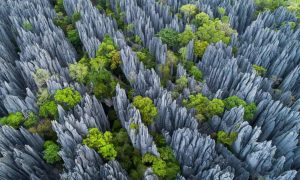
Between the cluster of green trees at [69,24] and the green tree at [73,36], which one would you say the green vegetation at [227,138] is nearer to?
the cluster of green trees at [69,24]

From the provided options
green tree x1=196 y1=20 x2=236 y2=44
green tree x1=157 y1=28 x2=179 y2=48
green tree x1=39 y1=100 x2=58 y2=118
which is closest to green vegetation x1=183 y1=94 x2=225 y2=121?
green tree x1=157 y1=28 x2=179 y2=48

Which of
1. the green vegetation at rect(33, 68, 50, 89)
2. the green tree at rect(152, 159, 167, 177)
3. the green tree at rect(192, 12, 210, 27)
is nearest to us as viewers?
the green tree at rect(152, 159, 167, 177)

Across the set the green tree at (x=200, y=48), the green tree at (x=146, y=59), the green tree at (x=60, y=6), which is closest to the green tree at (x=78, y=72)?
the green tree at (x=146, y=59)

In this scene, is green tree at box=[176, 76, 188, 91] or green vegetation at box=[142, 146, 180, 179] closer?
green vegetation at box=[142, 146, 180, 179]

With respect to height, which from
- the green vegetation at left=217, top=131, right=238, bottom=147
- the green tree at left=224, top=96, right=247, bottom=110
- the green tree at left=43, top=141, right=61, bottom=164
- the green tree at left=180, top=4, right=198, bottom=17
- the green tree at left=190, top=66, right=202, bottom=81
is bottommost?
the green tree at left=43, top=141, right=61, bottom=164

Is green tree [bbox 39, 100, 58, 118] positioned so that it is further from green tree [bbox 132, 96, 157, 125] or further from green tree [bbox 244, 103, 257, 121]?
green tree [bbox 244, 103, 257, 121]

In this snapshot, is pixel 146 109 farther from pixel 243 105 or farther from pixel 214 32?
pixel 214 32

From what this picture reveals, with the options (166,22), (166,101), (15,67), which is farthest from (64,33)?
(166,101)
